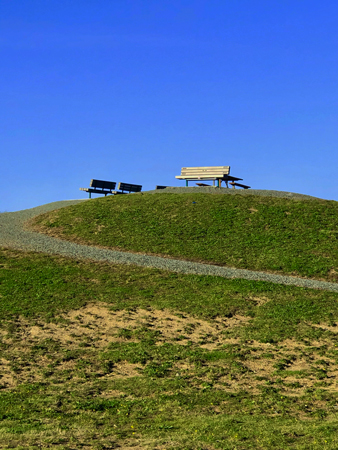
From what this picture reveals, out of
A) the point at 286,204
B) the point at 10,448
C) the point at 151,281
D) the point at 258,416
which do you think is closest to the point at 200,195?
the point at 286,204

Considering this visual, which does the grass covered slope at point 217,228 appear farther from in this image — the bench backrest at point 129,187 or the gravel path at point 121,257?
the bench backrest at point 129,187

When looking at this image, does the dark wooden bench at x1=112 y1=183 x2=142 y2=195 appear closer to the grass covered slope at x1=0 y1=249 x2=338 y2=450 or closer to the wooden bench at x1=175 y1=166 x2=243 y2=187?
the wooden bench at x1=175 y1=166 x2=243 y2=187

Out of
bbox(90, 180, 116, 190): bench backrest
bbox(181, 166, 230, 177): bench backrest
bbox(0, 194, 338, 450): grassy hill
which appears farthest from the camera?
bbox(90, 180, 116, 190): bench backrest

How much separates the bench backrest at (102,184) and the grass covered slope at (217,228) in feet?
20.9

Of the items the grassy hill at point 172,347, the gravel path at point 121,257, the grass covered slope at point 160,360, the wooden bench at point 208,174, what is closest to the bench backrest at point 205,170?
the wooden bench at point 208,174

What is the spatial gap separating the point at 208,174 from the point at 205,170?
18.0 inches

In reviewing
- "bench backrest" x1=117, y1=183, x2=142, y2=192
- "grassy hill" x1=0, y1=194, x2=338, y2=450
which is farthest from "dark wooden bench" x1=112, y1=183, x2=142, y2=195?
"grassy hill" x1=0, y1=194, x2=338, y2=450

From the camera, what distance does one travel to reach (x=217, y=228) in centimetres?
2959

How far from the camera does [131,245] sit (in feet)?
89.9

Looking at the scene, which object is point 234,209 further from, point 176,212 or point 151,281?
point 151,281

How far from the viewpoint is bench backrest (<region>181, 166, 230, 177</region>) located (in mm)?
40531

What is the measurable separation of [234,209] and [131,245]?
851cm

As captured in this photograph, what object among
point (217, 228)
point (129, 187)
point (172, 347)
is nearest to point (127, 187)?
point (129, 187)

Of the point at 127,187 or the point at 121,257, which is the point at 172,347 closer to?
the point at 121,257
